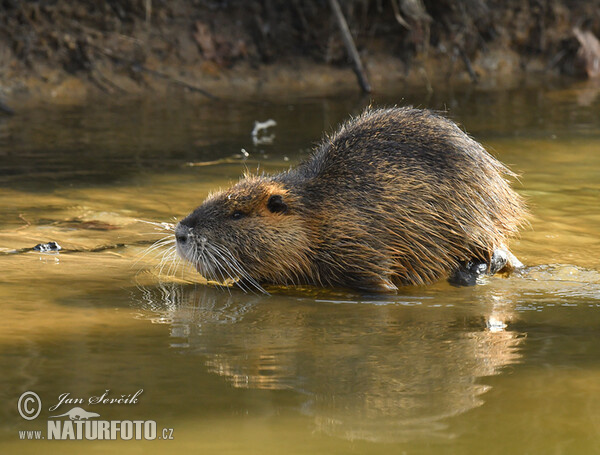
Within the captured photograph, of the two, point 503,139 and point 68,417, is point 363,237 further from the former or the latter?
point 503,139

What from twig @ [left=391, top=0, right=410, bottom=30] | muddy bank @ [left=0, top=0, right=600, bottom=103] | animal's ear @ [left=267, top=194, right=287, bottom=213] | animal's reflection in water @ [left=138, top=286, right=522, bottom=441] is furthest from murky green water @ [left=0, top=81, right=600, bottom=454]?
twig @ [left=391, top=0, right=410, bottom=30]

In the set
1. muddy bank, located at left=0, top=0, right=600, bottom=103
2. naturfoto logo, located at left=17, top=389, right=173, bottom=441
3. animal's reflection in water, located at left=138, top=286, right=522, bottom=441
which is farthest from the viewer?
muddy bank, located at left=0, top=0, right=600, bottom=103

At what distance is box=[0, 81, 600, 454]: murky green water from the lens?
2363 millimetres

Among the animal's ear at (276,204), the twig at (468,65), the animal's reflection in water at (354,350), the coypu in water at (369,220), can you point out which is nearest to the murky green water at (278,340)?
the animal's reflection in water at (354,350)

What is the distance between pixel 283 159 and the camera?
623 cm

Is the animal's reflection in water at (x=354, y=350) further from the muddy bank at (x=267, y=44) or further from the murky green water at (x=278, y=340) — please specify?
the muddy bank at (x=267, y=44)

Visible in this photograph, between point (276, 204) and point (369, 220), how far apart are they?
1.25ft

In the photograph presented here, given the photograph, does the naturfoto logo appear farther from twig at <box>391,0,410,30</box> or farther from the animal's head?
twig at <box>391,0,410,30</box>

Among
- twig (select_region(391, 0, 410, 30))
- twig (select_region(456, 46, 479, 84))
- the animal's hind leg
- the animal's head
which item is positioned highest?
twig (select_region(391, 0, 410, 30))

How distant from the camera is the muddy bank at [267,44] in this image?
884cm

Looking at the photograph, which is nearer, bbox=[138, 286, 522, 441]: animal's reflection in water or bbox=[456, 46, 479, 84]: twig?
bbox=[138, 286, 522, 441]: animal's reflection in water

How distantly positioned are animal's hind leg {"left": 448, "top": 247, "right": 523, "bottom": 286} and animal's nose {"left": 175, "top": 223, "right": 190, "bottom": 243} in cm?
108

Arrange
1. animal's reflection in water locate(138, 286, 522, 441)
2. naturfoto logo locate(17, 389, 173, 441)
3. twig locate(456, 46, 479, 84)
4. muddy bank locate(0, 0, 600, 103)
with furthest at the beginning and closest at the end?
twig locate(456, 46, 479, 84), muddy bank locate(0, 0, 600, 103), animal's reflection in water locate(138, 286, 522, 441), naturfoto logo locate(17, 389, 173, 441)

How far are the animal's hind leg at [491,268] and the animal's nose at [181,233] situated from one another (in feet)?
3.54
